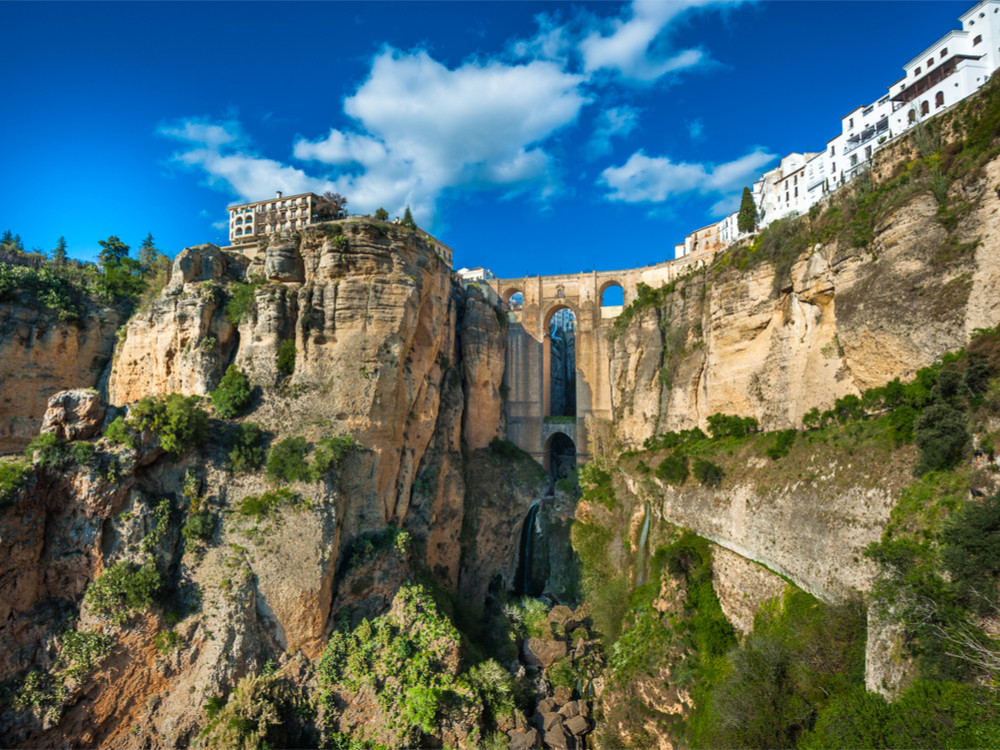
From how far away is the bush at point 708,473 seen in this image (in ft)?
76.9

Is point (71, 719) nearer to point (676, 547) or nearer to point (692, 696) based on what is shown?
point (692, 696)

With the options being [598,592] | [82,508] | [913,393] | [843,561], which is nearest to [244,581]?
[82,508]

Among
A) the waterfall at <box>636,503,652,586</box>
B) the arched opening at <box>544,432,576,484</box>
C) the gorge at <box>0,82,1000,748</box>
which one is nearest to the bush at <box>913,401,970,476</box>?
the gorge at <box>0,82,1000,748</box>

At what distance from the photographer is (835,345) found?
2088cm

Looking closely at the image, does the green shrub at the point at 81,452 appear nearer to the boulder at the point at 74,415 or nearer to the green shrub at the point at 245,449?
the boulder at the point at 74,415

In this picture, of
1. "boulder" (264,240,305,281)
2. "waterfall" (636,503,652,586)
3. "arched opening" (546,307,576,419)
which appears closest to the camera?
"waterfall" (636,503,652,586)

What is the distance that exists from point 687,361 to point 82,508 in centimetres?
2792

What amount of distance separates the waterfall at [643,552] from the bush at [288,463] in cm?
1608

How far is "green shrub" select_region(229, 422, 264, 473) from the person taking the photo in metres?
22.5

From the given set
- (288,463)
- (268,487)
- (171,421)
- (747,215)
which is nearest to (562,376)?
(747,215)

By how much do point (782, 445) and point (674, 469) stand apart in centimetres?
622

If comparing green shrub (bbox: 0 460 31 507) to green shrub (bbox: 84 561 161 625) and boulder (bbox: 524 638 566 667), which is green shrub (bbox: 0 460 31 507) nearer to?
green shrub (bbox: 84 561 161 625)

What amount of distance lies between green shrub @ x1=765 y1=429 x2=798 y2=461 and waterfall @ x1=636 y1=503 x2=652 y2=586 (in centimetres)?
841

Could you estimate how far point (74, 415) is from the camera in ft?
65.6
